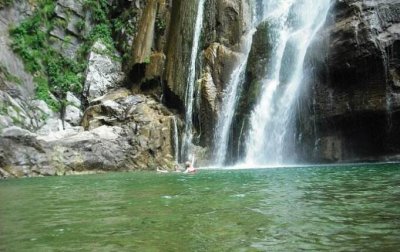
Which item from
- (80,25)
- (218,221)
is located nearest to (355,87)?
(218,221)

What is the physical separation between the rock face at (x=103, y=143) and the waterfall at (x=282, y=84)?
4.84 m

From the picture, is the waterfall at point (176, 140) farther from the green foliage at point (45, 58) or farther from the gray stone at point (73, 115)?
the green foliage at point (45, 58)

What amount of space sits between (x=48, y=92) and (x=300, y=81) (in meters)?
15.6

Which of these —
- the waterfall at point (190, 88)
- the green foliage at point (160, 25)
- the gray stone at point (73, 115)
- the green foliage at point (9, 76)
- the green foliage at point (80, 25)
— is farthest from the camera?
the green foliage at point (80, 25)

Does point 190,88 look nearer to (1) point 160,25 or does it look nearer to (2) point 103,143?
(1) point 160,25

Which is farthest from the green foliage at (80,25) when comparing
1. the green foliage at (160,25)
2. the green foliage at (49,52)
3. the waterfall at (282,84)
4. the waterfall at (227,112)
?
the waterfall at (282,84)

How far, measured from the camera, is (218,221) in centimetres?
609

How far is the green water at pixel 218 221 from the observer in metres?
4.82

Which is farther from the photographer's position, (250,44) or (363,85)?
(250,44)

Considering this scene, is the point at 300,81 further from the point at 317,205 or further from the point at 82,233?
the point at 82,233

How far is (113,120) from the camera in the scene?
24531mm

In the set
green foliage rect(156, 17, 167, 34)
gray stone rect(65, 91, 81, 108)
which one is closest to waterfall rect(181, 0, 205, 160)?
green foliage rect(156, 17, 167, 34)

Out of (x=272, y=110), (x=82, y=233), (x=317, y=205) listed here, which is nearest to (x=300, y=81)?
(x=272, y=110)

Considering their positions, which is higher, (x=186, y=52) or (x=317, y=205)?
(x=186, y=52)
